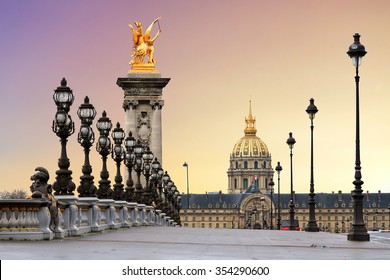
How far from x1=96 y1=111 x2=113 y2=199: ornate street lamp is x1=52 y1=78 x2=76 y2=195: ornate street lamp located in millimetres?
A: 11419

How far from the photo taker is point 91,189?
138 feet

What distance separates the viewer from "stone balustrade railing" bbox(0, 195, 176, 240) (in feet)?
101

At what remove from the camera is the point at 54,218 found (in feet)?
106

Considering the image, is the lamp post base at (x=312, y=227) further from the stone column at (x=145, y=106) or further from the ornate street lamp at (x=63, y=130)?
the stone column at (x=145, y=106)

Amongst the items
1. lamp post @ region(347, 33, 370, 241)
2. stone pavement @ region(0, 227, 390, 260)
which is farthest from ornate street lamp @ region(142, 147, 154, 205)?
stone pavement @ region(0, 227, 390, 260)

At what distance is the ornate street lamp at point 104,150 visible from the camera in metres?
48.2

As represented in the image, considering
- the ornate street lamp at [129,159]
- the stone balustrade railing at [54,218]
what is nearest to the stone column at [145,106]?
the ornate street lamp at [129,159]

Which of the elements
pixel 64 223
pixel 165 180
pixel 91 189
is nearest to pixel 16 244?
pixel 64 223

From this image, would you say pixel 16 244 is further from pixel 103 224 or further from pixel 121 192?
pixel 121 192

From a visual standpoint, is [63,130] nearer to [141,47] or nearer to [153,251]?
[153,251]

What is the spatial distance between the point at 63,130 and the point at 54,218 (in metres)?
4.85

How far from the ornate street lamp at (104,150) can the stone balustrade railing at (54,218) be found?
1688mm

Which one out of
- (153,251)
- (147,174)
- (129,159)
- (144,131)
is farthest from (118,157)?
(144,131)

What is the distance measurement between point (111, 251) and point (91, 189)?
53.4ft
